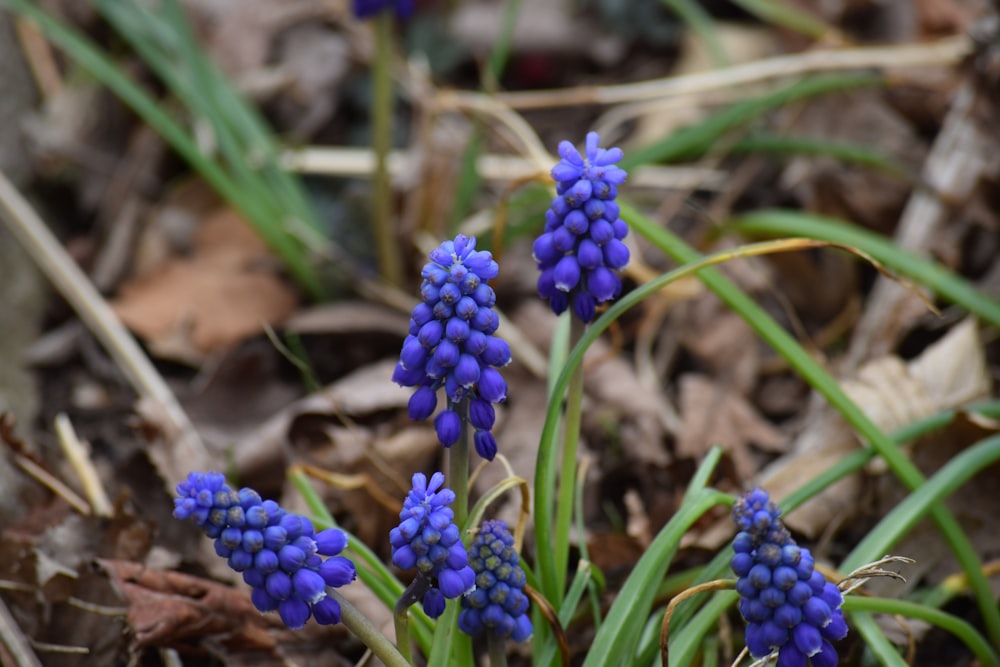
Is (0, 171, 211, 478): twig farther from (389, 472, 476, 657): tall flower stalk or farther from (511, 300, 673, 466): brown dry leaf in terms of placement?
(389, 472, 476, 657): tall flower stalk

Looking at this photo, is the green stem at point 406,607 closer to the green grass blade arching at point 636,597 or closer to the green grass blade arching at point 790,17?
the green grass blade arching at point 636,597

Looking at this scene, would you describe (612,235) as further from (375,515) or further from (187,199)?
(187,199)

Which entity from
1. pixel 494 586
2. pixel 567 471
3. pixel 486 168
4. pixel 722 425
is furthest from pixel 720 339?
pixel 494 586

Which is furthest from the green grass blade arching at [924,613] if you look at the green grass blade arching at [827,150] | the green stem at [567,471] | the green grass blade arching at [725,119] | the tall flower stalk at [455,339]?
the green grass blade arching at [827,150]

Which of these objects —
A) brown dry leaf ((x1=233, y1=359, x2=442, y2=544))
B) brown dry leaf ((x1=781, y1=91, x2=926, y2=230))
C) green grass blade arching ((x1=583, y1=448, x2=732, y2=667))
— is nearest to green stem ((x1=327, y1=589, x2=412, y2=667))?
green grass blade arching ((x1=583, y1=448, x2=732, y2=667))

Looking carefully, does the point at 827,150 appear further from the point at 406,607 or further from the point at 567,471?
the point at 406,607

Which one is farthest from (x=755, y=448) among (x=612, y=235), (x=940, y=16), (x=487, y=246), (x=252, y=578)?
(x=940, y=16)

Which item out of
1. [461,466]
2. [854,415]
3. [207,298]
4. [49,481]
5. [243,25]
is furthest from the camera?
[243,25]
